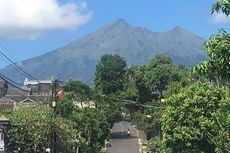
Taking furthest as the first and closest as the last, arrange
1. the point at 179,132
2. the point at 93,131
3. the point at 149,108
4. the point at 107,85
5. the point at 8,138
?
the point at 107,85, the point at 149,108, the point at 93,131, the point at 8,138, the point at 179,132

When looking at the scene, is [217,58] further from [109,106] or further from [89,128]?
[109,106]

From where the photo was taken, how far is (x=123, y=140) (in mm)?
90375

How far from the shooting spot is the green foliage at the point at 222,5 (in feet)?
28.9

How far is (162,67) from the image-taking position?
82250mm

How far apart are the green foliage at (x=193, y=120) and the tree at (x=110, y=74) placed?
254 feet

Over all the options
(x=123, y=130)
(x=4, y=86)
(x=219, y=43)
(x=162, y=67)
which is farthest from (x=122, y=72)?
(x=219, y=43)

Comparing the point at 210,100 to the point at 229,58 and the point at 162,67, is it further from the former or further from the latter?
the point at 162,67

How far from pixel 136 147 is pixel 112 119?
6158 millimetres

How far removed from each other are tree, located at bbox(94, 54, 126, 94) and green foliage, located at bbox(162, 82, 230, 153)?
7755 cm

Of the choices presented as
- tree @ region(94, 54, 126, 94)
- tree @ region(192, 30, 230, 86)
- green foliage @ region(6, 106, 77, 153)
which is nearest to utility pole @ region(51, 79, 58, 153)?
green foliage @ region(6, 106, 77, 153)

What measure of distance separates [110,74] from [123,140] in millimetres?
24605

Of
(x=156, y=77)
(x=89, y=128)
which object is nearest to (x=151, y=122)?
(x=156, y=77)

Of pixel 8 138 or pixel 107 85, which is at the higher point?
pixel 107 85

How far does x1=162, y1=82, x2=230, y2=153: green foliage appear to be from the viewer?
29391mm
